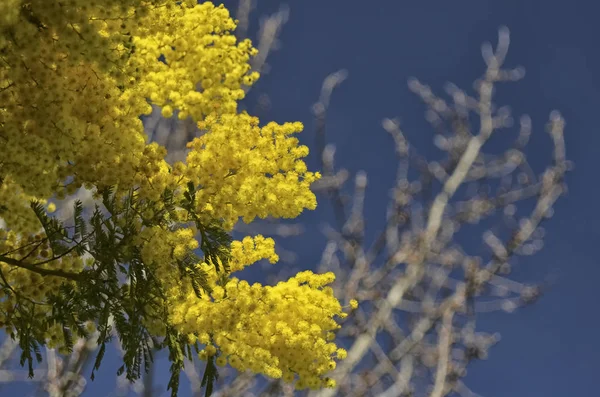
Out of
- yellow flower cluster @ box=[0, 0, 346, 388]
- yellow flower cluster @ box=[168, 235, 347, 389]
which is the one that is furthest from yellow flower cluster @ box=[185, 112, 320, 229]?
yellow flower cluster @ box=[168, 235, 347, 389]

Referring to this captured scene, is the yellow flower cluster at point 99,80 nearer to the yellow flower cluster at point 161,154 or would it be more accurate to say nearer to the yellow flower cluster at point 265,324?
the yellow flower cluster at point 161,154

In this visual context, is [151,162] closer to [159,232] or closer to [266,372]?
[159,232]

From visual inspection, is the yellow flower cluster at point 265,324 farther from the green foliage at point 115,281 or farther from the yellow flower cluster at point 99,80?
the yellow flower cluster at point 99,80

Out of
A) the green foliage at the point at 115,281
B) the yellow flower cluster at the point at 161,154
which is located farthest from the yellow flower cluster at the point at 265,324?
the green foliage at the point at 115,281

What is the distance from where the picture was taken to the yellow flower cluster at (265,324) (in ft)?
13.2

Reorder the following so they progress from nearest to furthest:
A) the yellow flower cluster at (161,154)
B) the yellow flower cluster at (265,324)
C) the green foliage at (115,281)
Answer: the yellow flower cluster at (161,154) < the green foliage at (115,281) < the yellow flower cluster at (265,324)

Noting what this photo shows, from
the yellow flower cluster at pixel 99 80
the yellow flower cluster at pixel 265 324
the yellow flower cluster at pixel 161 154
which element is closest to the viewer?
the yellow flower cluster at pixel 99 80

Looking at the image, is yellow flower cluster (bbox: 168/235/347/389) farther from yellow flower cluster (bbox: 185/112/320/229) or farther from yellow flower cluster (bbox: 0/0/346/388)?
yellow flower cluster (bbox: 185/112/320/229)

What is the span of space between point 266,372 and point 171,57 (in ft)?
6.29

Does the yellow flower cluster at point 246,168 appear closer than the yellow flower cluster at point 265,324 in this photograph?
Yes

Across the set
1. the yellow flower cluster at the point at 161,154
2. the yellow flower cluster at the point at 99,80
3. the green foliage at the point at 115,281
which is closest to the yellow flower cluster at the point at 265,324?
the yellow flower cluster at the point at 161,154

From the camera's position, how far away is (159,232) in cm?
370

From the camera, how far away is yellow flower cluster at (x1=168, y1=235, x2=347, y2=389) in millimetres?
4035

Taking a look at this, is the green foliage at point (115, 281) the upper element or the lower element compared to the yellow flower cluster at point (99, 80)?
lower
